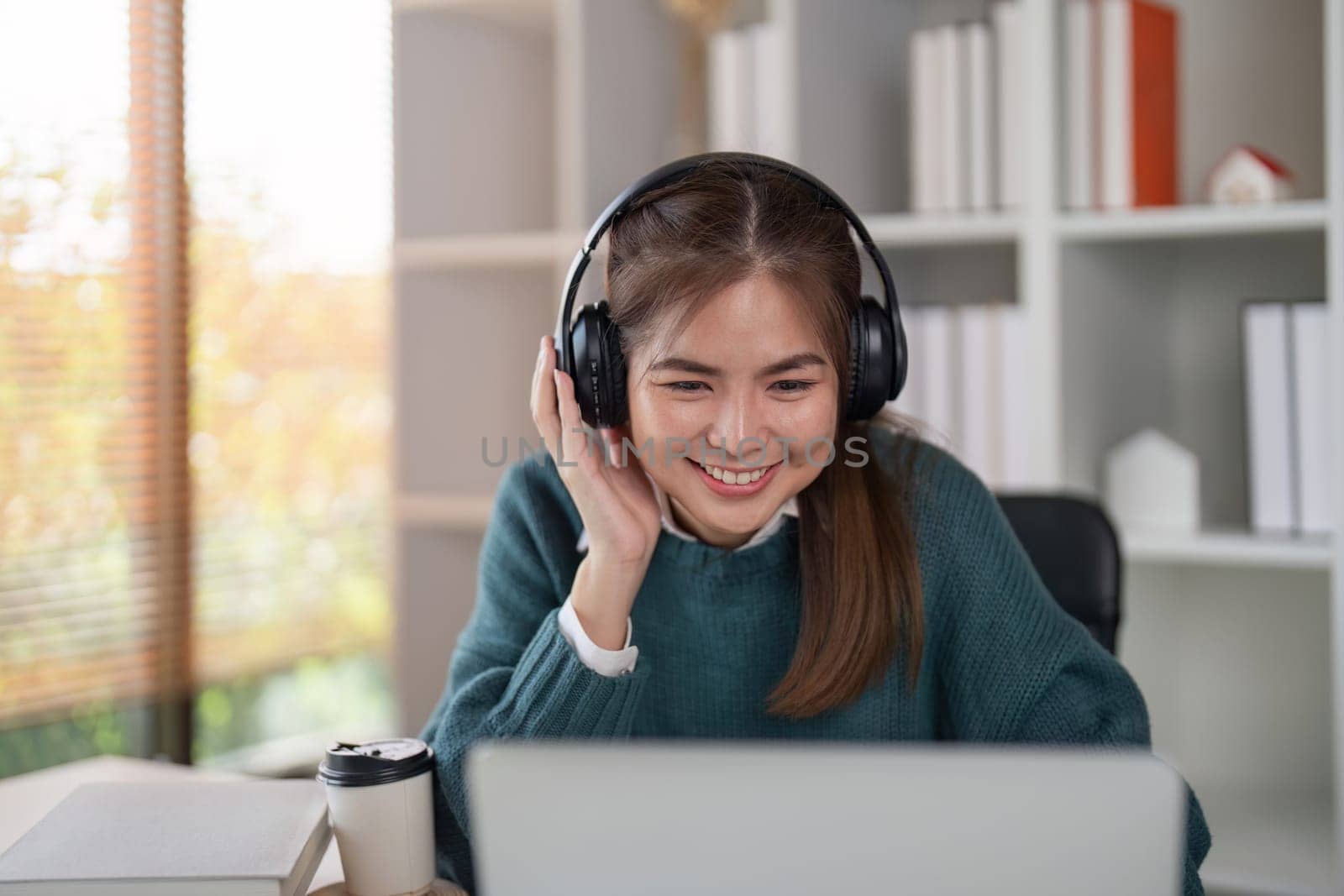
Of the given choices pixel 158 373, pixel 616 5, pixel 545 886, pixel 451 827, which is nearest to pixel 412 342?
pixel 158 373

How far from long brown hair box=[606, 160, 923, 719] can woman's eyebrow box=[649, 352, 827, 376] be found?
0.06 feet

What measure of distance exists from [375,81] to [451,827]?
7.11ft

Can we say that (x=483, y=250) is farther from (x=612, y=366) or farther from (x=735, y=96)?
(x=612, y=366)

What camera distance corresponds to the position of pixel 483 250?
85.6 inches

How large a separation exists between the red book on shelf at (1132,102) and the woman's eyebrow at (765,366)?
101 centimetres

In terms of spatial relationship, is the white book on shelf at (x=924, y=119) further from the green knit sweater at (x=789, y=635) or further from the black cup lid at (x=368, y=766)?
the black cup lid at (x=368, y=766)

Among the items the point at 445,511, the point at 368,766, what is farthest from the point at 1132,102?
the point at 368,766

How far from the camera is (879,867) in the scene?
0.55 meters

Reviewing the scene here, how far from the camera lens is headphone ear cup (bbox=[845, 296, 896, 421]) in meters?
1.07

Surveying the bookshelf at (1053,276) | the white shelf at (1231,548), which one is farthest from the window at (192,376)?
the white shelf at (1231,548)

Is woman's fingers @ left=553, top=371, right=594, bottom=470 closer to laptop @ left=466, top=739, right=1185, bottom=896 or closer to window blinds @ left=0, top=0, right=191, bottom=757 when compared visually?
laptop @ left=466, top=739, right=1185, bottom=896

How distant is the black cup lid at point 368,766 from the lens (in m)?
0.88

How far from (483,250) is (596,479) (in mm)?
1146

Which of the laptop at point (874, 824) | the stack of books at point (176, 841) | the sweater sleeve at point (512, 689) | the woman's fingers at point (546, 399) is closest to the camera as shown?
the laptop at point (874, 824)
